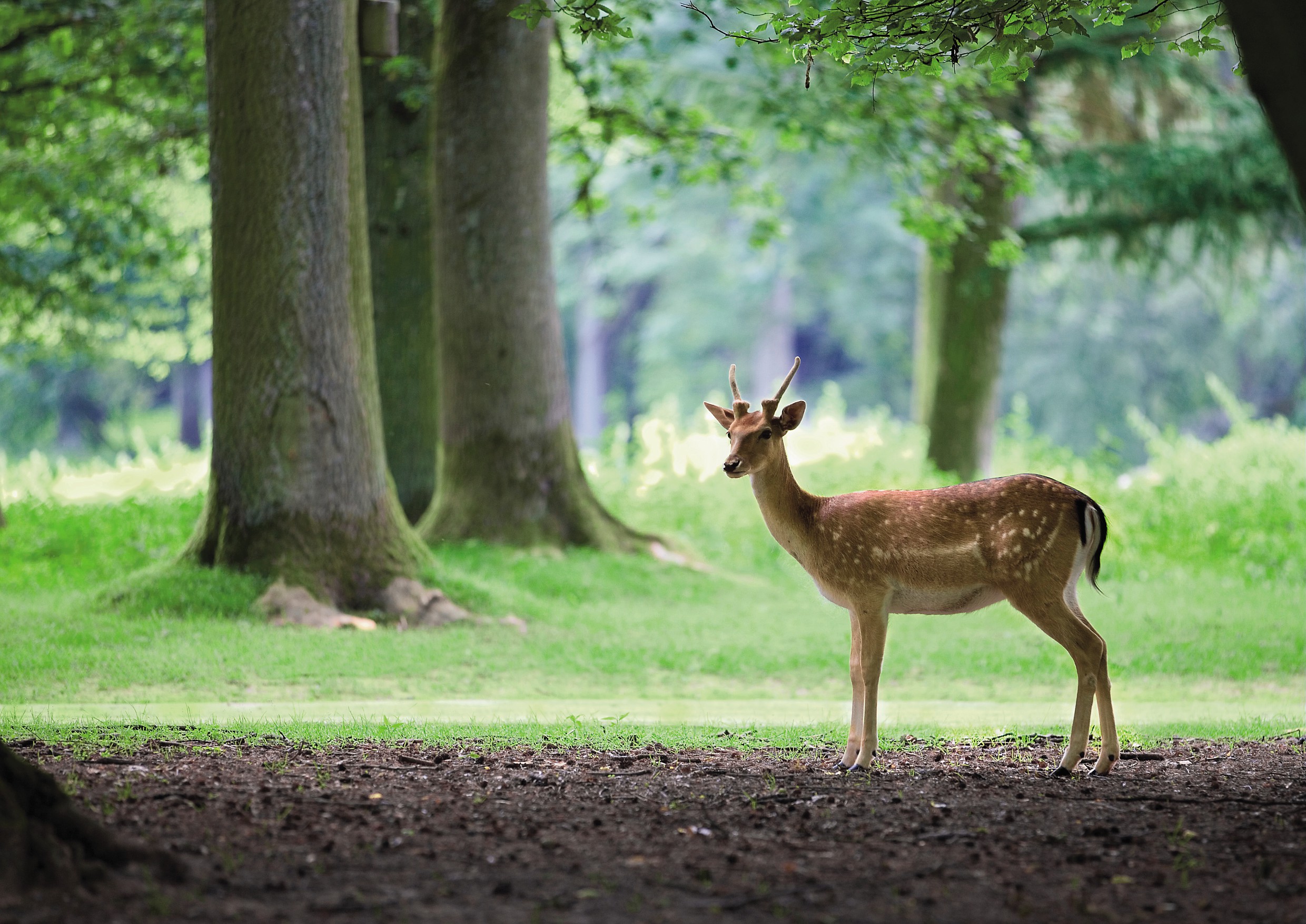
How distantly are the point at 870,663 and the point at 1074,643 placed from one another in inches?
34.2

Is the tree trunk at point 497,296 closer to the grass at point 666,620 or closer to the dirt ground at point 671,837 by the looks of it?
the grass at point 666,620

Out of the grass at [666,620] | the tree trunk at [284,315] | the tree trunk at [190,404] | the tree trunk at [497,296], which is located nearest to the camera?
the grass at [666,620]

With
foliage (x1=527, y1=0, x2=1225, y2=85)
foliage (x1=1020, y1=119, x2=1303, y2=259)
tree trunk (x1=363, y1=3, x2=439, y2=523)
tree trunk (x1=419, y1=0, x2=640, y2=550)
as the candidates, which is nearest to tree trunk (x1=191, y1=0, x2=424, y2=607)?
tree trunk (x1=419, y1=0, x2=640, y2=550)

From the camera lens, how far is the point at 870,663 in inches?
228

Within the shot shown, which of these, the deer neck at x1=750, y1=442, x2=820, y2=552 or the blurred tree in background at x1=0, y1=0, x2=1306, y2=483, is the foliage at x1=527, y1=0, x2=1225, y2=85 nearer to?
the blurred tree in background at x1=0, y1=0, x2=1306, y2=483

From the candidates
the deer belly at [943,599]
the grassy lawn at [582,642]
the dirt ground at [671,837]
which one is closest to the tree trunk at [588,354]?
the grassy lawn at [582,642]

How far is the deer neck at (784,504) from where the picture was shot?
19.8ft

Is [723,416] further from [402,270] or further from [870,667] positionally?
[402,270]

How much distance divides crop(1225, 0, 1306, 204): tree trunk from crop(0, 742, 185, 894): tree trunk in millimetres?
3841

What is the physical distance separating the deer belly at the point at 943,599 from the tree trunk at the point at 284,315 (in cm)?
487

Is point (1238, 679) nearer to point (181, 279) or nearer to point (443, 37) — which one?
point (443, 37)

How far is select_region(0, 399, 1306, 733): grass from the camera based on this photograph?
8.58 meters

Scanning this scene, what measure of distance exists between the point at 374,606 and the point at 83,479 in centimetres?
1117

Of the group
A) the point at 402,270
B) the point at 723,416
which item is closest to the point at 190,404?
the point at 402,270
